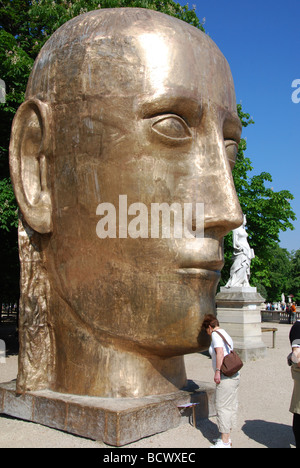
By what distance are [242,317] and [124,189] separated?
29.4 ft

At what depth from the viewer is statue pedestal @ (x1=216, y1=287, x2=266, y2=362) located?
40.1ft

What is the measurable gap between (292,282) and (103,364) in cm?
5453

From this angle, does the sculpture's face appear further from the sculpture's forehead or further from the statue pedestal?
the statue pedestal

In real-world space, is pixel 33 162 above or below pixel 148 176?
above

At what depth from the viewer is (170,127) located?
412 centimetres


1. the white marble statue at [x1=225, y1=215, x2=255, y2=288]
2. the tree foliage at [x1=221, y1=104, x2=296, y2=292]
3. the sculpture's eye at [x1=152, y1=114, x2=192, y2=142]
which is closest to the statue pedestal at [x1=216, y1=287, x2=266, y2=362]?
the white marble statue at [x1=225, y1=215, x2=255, y2=288]

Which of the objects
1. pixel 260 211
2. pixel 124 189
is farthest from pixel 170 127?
pixel 260 211

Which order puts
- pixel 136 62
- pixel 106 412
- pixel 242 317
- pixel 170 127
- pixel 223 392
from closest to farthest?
pixel 106 412 → pixel 170 127 → pixel 136 62 → pixel 223 392 → pixel 242 317

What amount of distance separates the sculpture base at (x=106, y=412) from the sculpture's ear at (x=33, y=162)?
5.49ft

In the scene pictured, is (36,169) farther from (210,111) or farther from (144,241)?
(210,111)

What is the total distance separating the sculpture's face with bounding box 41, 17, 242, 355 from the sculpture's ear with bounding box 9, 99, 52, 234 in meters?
0.31

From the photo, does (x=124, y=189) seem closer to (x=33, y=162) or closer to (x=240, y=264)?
(x=33, y=162)

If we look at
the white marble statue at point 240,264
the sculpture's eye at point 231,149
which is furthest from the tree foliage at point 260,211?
the sculpture's eye at point 231,149

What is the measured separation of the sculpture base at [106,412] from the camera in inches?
157
